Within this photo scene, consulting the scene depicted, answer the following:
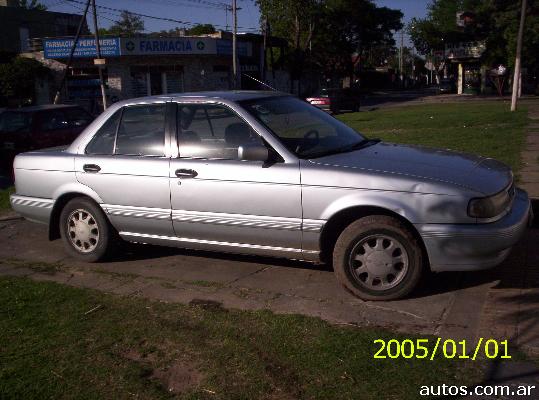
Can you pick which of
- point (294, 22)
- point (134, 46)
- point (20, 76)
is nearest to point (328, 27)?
point (294, 22)

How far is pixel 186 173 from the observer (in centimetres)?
534

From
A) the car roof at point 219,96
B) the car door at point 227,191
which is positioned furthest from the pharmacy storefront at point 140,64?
the car door at point 227,191

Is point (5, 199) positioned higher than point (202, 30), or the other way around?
point (202, 30)

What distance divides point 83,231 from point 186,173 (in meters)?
1.43

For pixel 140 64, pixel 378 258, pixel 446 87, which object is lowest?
pixel 378 258

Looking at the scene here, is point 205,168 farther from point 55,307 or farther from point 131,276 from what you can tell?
point 55,307

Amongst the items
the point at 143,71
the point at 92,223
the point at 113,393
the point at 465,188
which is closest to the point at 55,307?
the point at 92,223

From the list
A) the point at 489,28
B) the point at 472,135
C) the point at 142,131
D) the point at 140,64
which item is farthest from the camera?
the point at 489,28

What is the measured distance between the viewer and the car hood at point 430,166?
15.0ft

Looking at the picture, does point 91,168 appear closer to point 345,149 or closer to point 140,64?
point 345,149

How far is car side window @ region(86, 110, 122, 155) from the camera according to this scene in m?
5.91

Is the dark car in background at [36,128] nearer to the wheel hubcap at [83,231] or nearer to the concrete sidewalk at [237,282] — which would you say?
the concrete sidewalk at [237,282]

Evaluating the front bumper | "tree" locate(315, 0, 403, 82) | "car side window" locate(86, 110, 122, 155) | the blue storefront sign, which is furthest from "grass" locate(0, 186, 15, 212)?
"tree" locate(315, 0, 403, 82)
